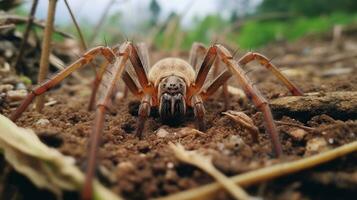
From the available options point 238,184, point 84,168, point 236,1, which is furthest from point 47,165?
point 236,1

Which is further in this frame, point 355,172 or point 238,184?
point 355,172

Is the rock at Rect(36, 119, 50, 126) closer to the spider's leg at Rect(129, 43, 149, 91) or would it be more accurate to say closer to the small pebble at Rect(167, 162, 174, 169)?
the spider's leg at Rect(129, 43, 149, 91)

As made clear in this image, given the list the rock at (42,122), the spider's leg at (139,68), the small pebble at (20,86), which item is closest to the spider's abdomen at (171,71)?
the spider's leg at (139,68)

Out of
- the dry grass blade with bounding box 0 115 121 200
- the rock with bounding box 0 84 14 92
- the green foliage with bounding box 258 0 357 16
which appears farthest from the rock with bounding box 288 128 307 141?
the green foliage with bounding box 258 0 357 16

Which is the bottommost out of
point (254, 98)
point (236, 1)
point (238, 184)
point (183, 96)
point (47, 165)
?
point (238, 184)

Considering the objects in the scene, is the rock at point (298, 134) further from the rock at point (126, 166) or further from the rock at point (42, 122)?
the rock at point (42, 122)

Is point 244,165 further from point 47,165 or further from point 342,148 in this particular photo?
point 47,165

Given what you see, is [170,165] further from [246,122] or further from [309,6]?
[309,6]

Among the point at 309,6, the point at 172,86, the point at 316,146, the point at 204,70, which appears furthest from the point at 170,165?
the point at 309,6
